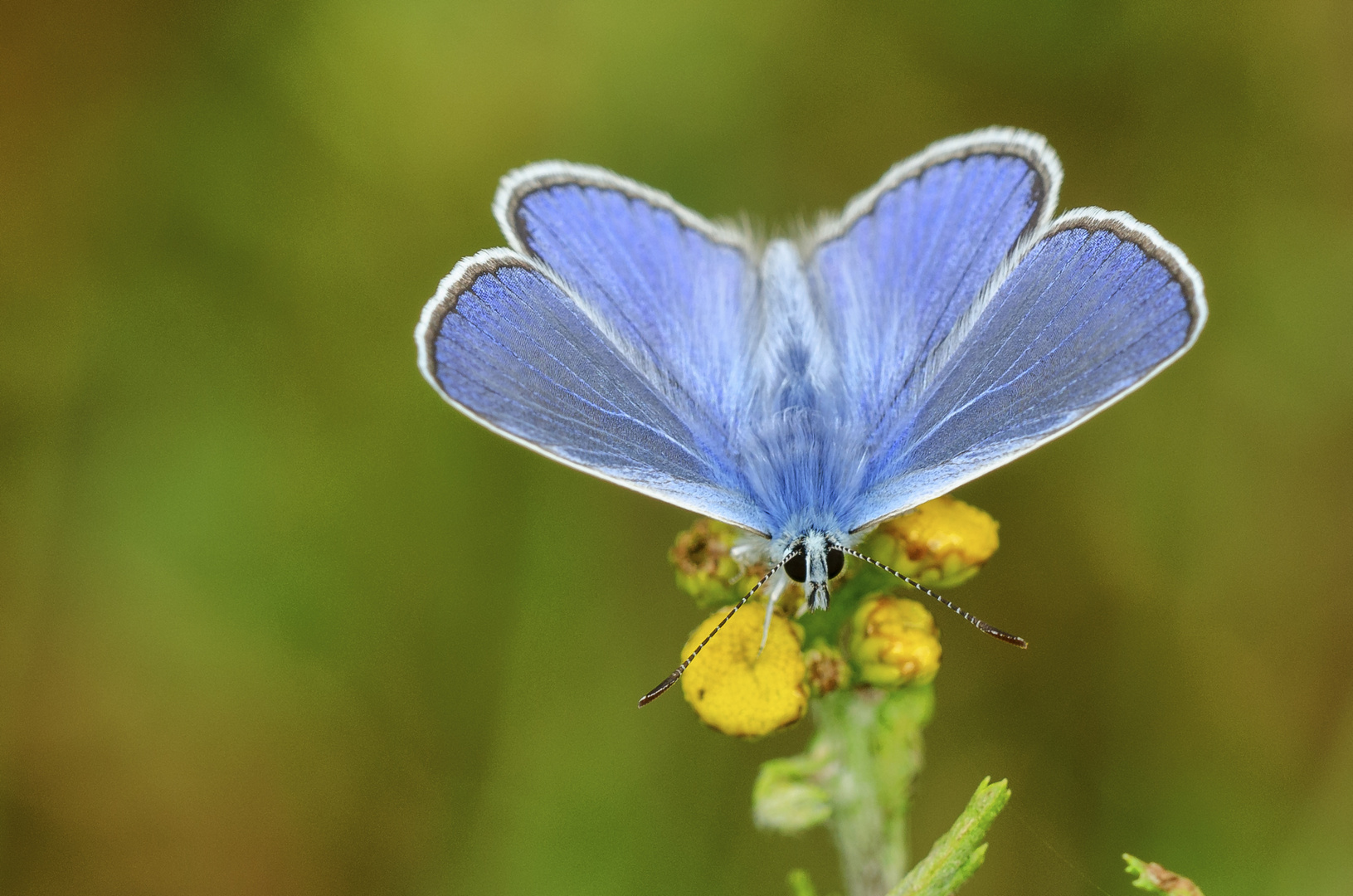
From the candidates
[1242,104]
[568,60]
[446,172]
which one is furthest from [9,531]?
[1242,104]

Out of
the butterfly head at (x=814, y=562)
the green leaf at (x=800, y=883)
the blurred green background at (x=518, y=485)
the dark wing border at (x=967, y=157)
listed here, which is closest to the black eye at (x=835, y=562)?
the butterfly head at (x=814, y=562)

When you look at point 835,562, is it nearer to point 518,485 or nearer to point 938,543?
point 938,543

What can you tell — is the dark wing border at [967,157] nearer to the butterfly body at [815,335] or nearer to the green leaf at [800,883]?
the butterfly body at [815,335]

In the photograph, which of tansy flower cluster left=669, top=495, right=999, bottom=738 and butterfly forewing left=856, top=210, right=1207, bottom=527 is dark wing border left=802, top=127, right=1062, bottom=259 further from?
tansy flower cluster left=669, top=495, right=999, bottom=738

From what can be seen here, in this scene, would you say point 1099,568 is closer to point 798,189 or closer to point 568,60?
point 798,189

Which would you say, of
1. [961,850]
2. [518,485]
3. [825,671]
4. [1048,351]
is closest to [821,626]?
[825,671]

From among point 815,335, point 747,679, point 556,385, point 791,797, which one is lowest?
point 791,797

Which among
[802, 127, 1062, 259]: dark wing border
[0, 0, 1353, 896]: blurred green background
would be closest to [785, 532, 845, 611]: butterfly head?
[802, 127, 1062, 259]: dark wing border
